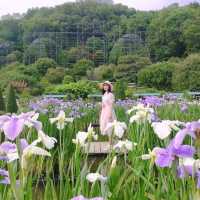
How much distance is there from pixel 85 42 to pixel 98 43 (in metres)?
2.31

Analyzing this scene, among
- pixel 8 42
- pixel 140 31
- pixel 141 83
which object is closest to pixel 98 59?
pixel 140 31

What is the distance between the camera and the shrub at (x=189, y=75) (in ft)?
67.4

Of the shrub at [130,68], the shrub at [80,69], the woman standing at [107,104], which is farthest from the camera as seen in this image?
the shrub at [80,69]

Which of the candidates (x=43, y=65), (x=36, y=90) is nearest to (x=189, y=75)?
(x=36, y=90)

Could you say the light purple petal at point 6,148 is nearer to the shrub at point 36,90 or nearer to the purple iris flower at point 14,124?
the purple iris flower at point 14,124

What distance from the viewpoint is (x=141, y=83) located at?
2509 cm

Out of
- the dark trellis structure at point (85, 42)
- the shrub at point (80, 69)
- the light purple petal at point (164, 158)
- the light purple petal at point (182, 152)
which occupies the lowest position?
the shrub at point (80, 69)

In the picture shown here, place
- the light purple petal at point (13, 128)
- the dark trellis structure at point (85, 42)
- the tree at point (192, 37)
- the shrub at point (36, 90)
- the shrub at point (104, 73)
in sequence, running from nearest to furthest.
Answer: the light purple petal at point (13, 128)
the shrub at point (36, 90)
the shrub at point (104, 73)
the tree at point (192, 37)
the dark trellis structure at point (85, 42)

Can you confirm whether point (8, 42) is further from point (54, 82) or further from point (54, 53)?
point (54, 82)

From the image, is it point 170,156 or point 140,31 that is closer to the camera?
point 170,156

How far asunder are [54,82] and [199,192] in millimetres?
26486

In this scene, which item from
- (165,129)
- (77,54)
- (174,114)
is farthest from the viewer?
(77,54)

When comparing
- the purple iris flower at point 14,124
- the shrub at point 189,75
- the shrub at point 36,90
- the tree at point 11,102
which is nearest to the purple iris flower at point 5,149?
the purple iris flower at point 14,124

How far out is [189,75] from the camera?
21.0m
